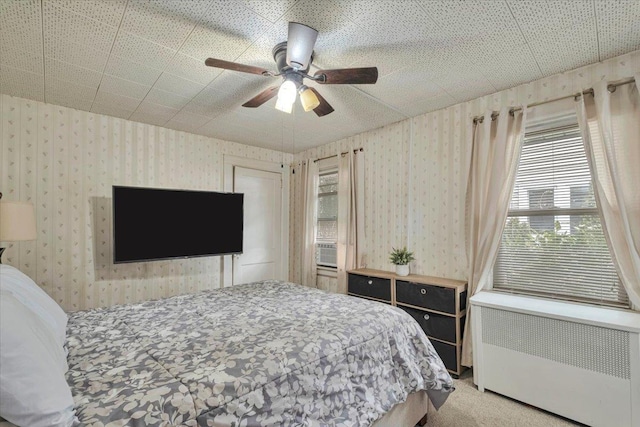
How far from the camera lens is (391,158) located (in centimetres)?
349

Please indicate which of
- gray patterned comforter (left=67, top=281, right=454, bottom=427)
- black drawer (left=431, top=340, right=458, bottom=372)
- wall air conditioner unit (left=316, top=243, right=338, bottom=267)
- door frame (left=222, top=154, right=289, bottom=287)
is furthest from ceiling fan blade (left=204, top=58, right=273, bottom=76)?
wall air conditioner unit (left=316, top=243, right=338, bottom=267)

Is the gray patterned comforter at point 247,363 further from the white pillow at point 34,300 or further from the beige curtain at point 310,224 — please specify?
the beige curtain at point 310,224

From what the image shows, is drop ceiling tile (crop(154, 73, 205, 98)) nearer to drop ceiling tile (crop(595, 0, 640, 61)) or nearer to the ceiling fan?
the ceiling fan

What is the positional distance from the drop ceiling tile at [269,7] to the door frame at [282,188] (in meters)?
2.60

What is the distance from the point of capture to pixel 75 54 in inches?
80.2

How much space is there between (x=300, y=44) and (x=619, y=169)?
89.8 inches

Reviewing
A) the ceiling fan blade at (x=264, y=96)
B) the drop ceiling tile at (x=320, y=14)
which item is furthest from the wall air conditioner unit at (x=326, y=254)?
the drop ceiling tile at (x=320, y=14)

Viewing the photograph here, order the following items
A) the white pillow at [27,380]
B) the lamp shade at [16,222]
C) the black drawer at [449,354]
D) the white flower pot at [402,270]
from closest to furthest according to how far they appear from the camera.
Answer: the white pillow at [27,380] < the lamp shade at [16,222] < the black drawer at [449,354] < the white flower pot at [402,270]

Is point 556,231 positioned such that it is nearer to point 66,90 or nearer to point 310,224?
point 310,224

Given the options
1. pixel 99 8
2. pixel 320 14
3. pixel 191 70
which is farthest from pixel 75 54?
pixel 320 14

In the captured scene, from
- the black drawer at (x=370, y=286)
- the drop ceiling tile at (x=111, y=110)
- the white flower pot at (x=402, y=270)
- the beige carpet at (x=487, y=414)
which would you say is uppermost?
the drop ceiling tile at (x=111, y=110)

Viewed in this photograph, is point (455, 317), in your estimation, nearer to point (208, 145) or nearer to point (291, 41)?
point (291, 41)

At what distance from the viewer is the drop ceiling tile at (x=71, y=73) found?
7.09 feet

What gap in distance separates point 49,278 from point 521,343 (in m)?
4.08
